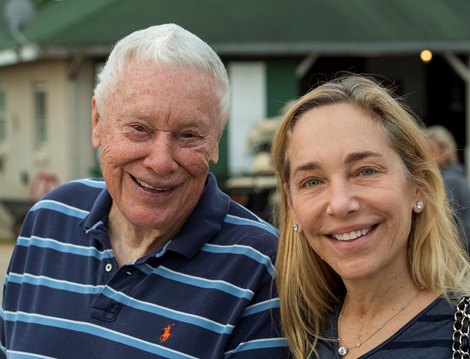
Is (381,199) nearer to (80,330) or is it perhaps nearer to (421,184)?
(421,184)

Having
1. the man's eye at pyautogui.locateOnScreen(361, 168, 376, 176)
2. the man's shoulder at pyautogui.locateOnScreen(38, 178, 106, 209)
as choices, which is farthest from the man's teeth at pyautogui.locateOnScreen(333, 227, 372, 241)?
the man's shoulder at pyautogui.locateOnScreen(38, 178, 106, 209)

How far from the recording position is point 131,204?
2910mm

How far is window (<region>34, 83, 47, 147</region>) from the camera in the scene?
1705cm

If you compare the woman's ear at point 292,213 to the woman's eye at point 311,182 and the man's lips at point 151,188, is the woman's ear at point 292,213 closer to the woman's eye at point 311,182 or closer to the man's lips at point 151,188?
the woman's eye at point 311,182

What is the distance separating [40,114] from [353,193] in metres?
15.4

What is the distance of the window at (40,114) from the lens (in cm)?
1705

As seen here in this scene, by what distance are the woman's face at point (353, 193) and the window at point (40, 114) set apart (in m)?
14.7

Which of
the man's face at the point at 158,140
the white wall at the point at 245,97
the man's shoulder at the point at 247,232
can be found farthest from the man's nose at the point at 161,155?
the white wall at the point at 245,97

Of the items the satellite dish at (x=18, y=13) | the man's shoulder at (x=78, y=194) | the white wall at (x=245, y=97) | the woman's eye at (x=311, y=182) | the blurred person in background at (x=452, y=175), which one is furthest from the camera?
the white wall at (x=245, y=97)

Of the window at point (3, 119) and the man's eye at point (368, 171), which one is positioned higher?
the window at point (3, 119)

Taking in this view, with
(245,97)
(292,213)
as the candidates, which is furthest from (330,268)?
(245,97)

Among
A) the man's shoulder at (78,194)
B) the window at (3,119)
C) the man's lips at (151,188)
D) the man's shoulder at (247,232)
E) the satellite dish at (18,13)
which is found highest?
the satellite dish at (18,13)

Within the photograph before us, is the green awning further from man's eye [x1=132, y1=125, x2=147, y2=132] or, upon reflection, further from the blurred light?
man's eye [x1=132, y1=125, x2=147, y2=132]

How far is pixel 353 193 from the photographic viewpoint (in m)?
2.61
